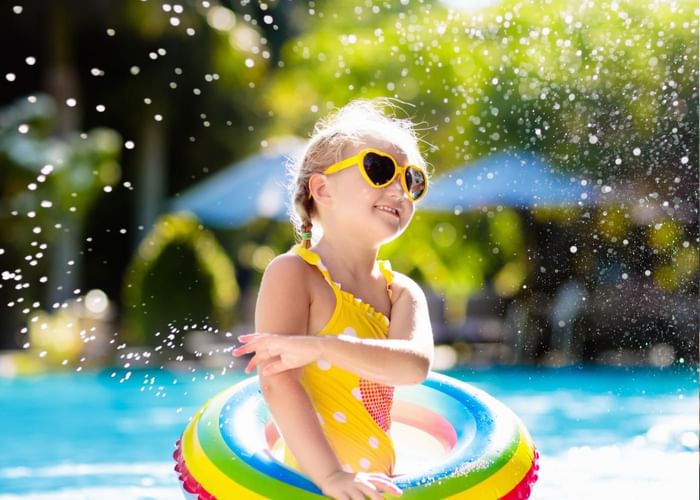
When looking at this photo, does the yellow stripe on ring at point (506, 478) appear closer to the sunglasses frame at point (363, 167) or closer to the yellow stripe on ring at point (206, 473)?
the yellow stripe on ring at point (206, 473)

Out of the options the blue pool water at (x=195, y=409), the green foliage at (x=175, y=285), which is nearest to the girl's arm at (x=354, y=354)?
the blue pool water at (x=195, y=409)

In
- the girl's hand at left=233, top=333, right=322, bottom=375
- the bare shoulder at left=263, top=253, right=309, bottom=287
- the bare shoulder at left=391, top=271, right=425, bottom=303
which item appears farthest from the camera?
the bare shoulder at left=391, top=271, right=425, bottom=303

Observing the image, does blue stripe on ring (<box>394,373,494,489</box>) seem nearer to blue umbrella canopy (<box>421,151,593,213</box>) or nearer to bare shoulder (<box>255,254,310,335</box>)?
bare shoulder (<box>255,254,310,335</box>)

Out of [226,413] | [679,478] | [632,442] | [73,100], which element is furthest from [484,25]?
[226,413]

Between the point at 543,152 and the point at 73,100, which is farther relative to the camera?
the point at 73,100

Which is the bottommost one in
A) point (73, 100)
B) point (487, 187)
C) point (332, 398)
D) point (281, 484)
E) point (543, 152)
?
point (281, 484)

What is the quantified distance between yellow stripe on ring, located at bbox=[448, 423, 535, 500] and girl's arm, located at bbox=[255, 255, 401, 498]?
238mm

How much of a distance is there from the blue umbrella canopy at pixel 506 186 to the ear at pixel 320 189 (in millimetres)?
9822

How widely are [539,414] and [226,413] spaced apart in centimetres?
586

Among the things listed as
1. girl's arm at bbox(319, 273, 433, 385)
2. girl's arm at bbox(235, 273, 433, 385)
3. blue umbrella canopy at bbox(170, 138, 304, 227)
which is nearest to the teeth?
girl's arm at bbox(319, 273, 433, 385)

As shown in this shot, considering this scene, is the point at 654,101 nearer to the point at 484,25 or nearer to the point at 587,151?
the point at 587,151

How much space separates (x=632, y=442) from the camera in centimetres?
720

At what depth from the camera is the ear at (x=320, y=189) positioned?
2859 mm

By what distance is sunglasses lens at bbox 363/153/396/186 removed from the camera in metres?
2.79
